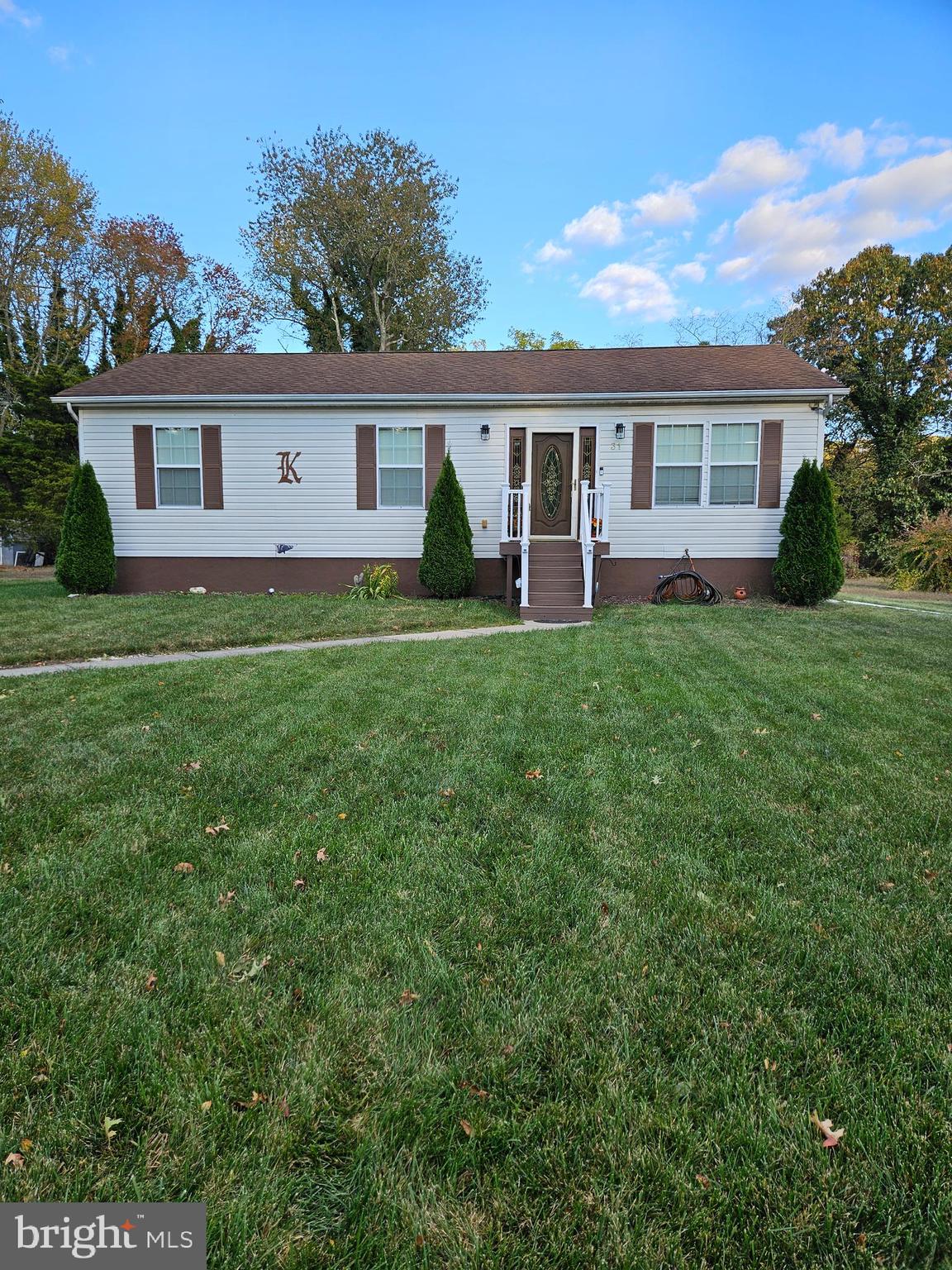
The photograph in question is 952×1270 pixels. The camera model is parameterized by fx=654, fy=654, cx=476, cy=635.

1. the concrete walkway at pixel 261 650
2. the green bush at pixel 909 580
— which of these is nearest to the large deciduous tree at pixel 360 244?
the green bush at pixel 909 580

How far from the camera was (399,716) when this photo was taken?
4.39 m

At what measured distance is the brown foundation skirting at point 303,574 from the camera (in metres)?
11.7

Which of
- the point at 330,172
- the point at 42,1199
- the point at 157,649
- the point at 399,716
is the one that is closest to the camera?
the point at 42,1199

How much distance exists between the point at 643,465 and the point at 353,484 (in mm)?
5172

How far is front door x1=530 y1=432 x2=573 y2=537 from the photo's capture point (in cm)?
1162

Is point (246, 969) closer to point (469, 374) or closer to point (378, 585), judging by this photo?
point (378, 585)

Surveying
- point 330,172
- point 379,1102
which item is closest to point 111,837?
point 379,1102

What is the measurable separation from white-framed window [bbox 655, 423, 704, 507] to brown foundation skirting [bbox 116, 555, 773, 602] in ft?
3.70

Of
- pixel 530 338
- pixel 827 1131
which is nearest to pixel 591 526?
pixel 827 1131

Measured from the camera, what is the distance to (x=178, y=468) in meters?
11.9

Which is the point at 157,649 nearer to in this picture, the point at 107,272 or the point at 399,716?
the point at 399,716

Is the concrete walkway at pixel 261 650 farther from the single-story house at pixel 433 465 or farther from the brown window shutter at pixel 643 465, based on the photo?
the brown window shutter at pixel 643 465

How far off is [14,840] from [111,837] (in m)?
0.38

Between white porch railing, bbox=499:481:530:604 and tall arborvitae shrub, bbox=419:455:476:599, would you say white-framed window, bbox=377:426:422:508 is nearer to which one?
tall arborvitae shrub, bbox=419:455:476:599
